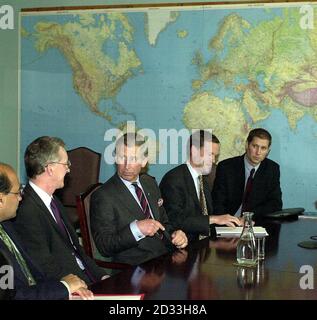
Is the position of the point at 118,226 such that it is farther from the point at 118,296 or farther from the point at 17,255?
the point at 118,296

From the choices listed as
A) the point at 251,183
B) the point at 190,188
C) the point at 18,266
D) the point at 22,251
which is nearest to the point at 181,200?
the point at 190,188

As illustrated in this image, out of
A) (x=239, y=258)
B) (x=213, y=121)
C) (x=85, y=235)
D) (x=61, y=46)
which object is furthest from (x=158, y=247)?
(x=61, y=46)

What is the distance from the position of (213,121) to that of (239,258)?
3007mm

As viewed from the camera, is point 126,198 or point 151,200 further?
point 151,200

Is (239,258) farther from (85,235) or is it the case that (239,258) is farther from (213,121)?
(213,121)

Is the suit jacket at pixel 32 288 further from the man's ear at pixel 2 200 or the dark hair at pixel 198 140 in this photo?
the dark hair at pixel 198 140

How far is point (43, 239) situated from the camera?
2.57 m

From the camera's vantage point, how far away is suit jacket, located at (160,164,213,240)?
354 cm

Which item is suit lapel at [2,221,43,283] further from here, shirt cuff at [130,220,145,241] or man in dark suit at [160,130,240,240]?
man in dark suit at [160,130,240,240]

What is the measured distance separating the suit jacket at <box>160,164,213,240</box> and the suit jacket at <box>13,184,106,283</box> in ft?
3.02

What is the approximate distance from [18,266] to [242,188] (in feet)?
9.02

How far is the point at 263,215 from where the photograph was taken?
4117 millimetres

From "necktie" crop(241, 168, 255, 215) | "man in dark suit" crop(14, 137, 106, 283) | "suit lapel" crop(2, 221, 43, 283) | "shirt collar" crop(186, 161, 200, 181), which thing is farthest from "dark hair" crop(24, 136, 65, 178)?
"necktie" crop(241, 168, 255, 215)
